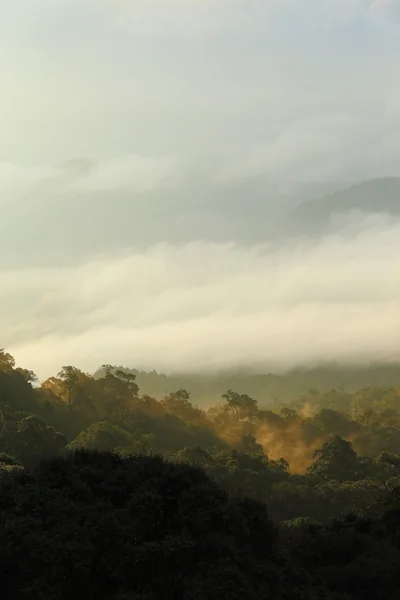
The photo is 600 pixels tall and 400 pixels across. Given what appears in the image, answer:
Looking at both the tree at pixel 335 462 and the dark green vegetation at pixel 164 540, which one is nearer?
the dark green vegetation at pixel 164 540

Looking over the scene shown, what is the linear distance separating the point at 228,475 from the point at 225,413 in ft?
140

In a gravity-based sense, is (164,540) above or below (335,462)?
above

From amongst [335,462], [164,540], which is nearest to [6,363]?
[335,462]

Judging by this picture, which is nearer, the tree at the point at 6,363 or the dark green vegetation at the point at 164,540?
the dark green vegetation at the point at 164,540

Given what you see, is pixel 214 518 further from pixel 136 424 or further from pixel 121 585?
pixel 136 424

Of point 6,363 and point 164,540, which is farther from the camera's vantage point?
point 6,363

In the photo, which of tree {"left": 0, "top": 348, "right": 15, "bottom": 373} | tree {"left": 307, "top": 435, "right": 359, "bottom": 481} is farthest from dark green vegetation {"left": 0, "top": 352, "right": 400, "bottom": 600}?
tree {"left": 0, "top": 348, "right": 15, "bottom": 373}

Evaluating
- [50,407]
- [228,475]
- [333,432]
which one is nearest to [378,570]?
[228,475]

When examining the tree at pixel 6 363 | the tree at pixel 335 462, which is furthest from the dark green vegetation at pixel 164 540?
the tree at pixel 6 363

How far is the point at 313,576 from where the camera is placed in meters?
26.1

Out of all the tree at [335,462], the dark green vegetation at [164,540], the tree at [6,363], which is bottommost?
the tree at [335,462]

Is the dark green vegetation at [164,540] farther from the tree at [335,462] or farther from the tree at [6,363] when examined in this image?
the tree at [6,363]

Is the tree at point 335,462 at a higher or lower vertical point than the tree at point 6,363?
lower

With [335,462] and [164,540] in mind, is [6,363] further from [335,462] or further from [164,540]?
[164,540]
